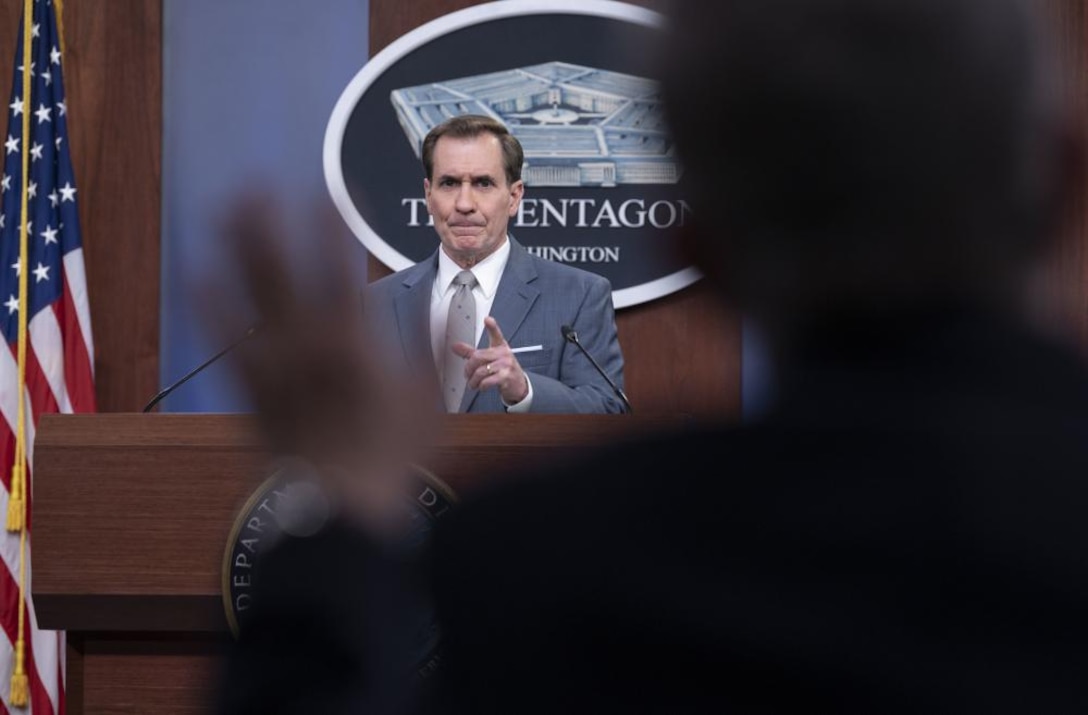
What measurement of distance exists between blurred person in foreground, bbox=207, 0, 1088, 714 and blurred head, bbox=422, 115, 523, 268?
293 cm

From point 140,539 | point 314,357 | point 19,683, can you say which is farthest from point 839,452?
point 19,683

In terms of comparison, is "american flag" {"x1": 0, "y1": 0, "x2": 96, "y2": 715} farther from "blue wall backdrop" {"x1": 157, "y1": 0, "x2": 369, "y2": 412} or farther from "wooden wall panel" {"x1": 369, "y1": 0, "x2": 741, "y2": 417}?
"wooden wall panel" {"x1": 369, "y1": 0, "x2": 741, "y2": 417}

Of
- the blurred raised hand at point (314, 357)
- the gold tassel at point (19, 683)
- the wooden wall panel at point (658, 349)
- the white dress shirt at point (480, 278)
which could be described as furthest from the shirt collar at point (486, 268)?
the blurred raised hand at point (314, 357)

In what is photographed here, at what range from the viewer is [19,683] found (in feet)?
12.5

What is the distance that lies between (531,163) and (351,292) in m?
3.99

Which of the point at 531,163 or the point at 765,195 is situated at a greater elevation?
the point at 531,163

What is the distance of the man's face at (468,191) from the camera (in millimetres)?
3531

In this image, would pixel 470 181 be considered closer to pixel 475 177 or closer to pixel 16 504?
pixel 475 177

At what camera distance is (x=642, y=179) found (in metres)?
4.50

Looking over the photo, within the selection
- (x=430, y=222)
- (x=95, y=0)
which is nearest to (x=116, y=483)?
(x=430, y=222)

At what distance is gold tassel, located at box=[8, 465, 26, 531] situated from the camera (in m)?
3.88

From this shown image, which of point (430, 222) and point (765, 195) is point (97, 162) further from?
point (765, 195)

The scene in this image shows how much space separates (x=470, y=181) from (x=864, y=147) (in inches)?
117

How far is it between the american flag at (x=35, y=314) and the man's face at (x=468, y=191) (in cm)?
137
